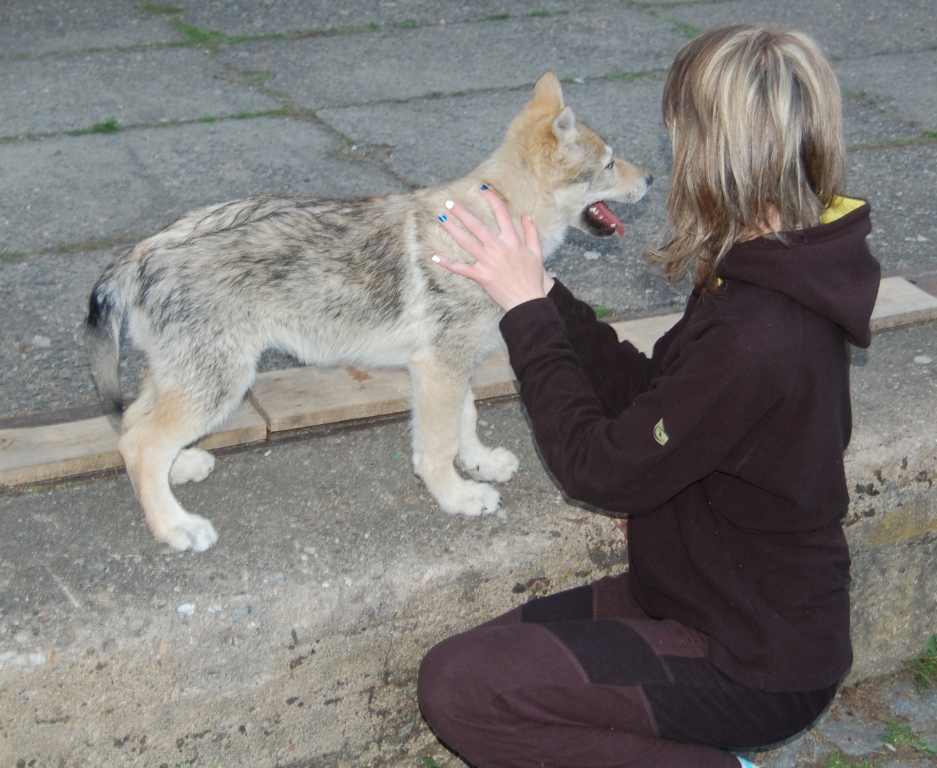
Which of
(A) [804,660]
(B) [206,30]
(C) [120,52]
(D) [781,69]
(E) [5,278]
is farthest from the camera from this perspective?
(B) [206,30]

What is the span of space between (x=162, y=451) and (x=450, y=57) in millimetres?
5930

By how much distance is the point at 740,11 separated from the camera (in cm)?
933

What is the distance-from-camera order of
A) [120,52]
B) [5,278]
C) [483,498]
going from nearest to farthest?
[483,498]
[5,278]
[120,52]

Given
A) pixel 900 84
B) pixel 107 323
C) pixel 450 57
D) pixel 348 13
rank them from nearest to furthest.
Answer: pixel 107 323 < pixel 900 84 < pixel 450 57 < pixel 348 13

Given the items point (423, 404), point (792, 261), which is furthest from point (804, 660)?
point (423, 404)

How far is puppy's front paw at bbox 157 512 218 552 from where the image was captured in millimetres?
3027

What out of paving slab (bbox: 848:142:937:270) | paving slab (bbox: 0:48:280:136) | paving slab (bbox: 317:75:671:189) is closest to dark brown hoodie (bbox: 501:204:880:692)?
paving slab (bbox: 848:142:937:270)

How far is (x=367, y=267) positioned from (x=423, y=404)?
1.60ft

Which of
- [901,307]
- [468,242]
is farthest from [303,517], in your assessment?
[901,307]

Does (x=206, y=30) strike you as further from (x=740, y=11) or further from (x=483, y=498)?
(x=483, y=498)

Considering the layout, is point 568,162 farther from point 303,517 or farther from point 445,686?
point 445,686

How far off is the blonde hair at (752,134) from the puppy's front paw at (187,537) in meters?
1.61

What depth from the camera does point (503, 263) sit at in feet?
9.14

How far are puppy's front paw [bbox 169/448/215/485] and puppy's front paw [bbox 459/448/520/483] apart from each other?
0.87 m
